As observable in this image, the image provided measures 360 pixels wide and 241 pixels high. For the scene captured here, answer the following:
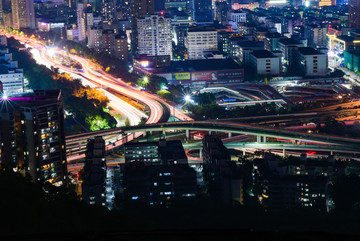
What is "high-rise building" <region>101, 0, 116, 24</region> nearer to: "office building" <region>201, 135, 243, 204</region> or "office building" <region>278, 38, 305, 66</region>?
"office building" <region>278, 38, 305, 66</region>

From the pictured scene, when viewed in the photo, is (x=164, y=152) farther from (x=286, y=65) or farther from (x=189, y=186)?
(x=286, y=65)

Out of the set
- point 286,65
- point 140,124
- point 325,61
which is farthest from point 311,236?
point 286,65

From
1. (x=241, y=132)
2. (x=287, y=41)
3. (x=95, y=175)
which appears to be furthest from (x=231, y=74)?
(x=95, y=175)

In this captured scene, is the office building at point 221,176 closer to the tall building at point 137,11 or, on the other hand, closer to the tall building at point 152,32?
the tall building at point 152,32

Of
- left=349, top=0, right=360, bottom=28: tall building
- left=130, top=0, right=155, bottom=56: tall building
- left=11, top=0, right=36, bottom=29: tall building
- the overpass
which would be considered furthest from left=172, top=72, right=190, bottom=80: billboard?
left=11, top=0, right=36, bottom=29: tall building

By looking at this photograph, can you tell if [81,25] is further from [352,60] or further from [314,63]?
[352,60]
